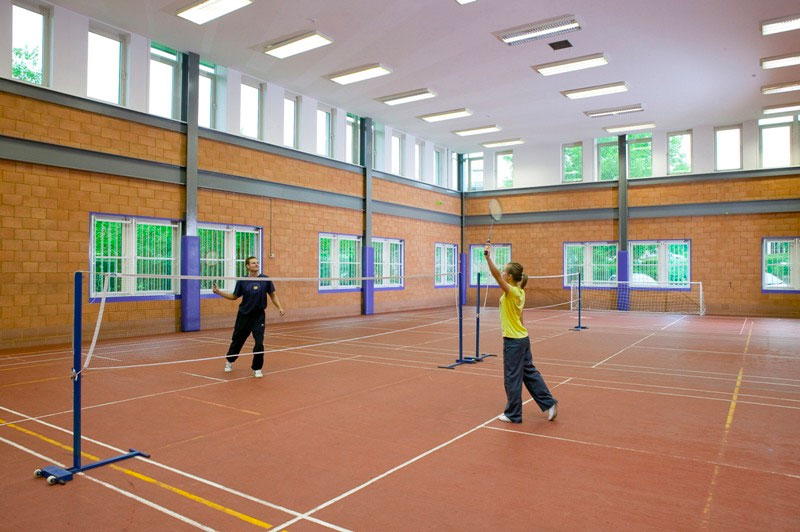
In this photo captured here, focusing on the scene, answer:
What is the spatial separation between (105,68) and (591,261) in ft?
70.0

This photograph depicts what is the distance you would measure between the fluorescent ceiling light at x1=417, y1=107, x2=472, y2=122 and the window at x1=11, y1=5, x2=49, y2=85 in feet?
42.7

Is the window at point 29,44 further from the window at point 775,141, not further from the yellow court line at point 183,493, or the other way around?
the window at point 775,141

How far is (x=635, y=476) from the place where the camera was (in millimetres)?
4727

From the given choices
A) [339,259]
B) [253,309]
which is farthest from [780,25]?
[339,259]

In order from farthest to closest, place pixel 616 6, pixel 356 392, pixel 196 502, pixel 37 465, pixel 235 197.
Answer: pixel 235 197
pixel 616 6
pixel 356 392
pixel 37 465
pixel 196 502

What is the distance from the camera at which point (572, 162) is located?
2655cm

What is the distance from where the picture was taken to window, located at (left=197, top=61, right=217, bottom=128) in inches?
649

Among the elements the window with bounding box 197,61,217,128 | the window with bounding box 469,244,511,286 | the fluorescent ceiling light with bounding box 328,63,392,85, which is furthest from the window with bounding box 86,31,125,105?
the window with bounding box 469,244,511,286

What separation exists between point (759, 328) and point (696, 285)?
6179 millimetres

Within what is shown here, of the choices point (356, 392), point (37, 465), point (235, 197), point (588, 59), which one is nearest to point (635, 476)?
point (356, 392)

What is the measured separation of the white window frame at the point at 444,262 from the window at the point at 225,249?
1152cm

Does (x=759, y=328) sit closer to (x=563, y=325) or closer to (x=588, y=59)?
(x=563, y=325)

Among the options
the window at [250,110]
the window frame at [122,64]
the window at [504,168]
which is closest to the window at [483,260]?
the window at [504,168]

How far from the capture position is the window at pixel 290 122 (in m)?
19.1
